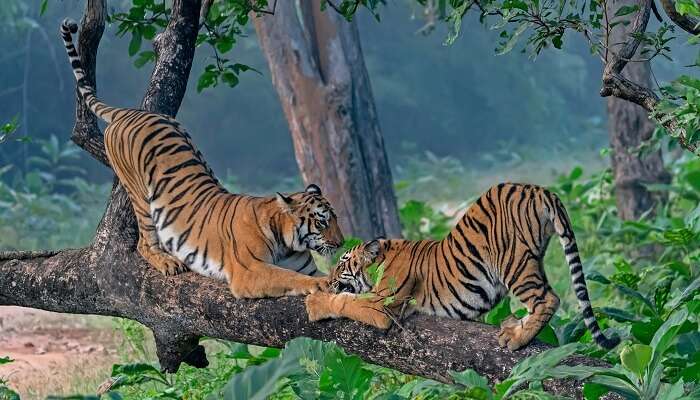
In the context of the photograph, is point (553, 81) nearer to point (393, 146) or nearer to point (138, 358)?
point (393, 146)

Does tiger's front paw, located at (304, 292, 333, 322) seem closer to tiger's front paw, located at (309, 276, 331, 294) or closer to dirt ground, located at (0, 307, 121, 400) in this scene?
tiger's front paw, located at (309, 276, 331, 294)

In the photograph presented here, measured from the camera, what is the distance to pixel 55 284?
181 inches

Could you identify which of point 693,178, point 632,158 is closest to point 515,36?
point 693,178

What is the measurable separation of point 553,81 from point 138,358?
17.6m

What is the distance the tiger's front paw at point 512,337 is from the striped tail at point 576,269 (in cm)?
23

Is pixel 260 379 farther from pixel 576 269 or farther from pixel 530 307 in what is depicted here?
pixel 576 269

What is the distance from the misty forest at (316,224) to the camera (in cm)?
329

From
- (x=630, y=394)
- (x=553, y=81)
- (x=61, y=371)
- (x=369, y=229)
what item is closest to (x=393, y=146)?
(x=553, y=81)

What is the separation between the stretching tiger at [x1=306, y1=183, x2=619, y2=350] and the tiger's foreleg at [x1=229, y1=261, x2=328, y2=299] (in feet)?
0.27

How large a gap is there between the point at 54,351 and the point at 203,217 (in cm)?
326

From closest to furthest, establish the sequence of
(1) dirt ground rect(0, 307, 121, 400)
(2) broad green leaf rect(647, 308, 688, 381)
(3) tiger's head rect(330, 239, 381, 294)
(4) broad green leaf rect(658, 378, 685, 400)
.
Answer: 1. (4) broad green leaf rect(658, 378, 685, 400)
2. (2) broad green leaf rect(647, 308, 688, 381)
3. (3) tiger's head rect(330, 239, 381, 294)
4. (1) dirt ground rect(0, 307, 121, 400)

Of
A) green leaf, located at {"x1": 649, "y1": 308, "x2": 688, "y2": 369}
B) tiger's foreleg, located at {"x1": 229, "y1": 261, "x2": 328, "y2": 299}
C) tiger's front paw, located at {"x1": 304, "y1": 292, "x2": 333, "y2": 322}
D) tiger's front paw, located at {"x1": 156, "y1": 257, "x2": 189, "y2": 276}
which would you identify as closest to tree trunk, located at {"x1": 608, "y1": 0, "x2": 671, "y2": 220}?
tiger's front paw, located at {"x1": 156, "y1": 257, "x2": 189, "y2": 276}

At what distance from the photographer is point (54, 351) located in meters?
7.30

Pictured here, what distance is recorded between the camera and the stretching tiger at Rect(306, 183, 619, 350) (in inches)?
143
